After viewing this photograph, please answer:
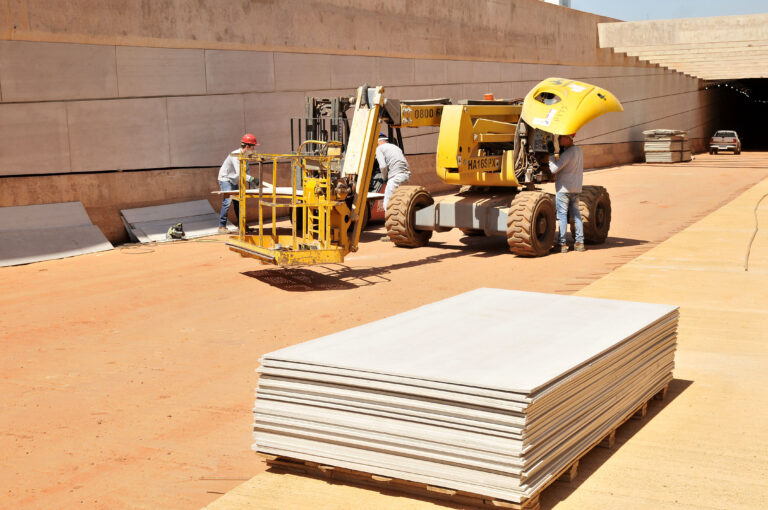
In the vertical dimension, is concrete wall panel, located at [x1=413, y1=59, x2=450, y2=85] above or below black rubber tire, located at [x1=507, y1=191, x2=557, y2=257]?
above

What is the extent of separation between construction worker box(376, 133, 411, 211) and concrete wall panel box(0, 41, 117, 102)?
5.02m

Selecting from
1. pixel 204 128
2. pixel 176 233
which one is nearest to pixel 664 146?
pixel 204 128

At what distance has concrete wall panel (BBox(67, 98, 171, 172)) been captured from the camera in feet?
52.6

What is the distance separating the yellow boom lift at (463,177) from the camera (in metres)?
12.7

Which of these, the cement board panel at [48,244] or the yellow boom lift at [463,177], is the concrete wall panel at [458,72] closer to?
the yellow boom lift at [463,177]

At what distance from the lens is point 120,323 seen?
10273 millimetres

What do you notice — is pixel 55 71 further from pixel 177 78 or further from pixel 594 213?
pixel 594 213

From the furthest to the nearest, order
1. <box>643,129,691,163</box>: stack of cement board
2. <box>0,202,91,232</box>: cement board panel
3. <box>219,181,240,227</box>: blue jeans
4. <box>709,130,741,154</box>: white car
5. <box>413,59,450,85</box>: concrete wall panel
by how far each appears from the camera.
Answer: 1. <box>709,130,741,154</box>: white car
2. <box>643,129,691,163</box>: stack of cement board
3. <box>413,59,450,85</box>: concrete wall panel
4. <box>219,181,240,227</box>: blue jeans
5. <box>0,202,91,232</box>: cement board panel

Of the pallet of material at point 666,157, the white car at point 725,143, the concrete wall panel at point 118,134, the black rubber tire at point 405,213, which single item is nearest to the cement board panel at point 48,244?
the concrete wall panel at point 118,134

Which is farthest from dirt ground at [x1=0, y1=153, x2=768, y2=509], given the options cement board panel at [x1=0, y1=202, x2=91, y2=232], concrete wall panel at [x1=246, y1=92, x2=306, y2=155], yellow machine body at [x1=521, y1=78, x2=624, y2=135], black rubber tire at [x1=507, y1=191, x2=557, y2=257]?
concrete wall panel at [x1=246, y1=92, x2=306, y2=155]

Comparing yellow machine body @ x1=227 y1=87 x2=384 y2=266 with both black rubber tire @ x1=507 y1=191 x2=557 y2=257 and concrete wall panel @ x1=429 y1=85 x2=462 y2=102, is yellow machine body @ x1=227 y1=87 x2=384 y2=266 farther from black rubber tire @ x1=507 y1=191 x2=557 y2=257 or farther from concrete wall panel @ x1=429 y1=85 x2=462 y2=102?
concrete wall panel @ x1=429 y1=85 x2=462 y2=102

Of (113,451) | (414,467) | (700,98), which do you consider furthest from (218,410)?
(700,98)

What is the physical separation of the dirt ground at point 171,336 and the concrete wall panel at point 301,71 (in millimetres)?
4341

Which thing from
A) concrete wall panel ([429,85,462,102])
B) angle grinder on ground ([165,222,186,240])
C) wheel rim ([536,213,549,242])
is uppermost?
concrete wall panel ([429,85,462,102])
